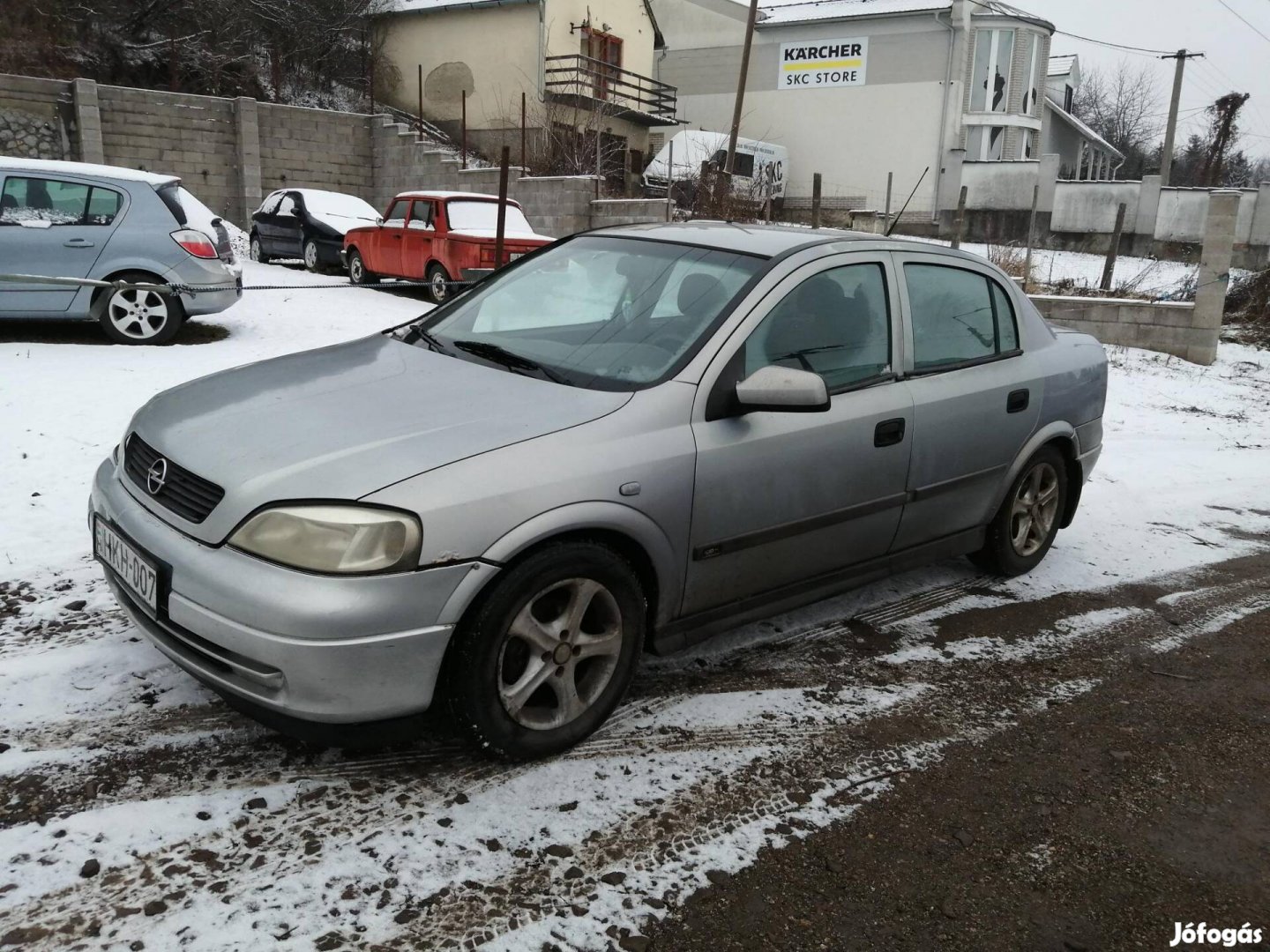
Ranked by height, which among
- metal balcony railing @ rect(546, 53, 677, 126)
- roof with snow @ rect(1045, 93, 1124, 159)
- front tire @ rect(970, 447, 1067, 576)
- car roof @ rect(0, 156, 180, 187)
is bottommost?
front tire @ rect(970, 447, 1067, 576)

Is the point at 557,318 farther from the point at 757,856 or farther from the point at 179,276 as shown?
the point at 179,276

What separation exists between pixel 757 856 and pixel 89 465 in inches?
184

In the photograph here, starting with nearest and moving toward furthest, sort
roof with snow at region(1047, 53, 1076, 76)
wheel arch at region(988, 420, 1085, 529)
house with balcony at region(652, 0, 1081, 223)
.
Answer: wheel arch at region(988, 420, 1085, 529)
house with balcony at region(652, 0, 1081, 223)
roof with snow at region(1047, 53, 1076, 76)

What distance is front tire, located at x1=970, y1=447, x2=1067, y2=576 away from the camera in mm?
5008

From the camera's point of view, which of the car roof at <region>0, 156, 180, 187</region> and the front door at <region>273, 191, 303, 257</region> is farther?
the front door at <region>273, 191, 303, 257</region>

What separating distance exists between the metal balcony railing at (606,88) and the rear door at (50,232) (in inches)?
838

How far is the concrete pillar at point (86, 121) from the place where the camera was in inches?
784

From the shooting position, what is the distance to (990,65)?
33.7 m

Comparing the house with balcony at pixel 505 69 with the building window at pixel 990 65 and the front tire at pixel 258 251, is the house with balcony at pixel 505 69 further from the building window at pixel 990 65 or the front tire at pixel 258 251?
the building window at pixel 990 65

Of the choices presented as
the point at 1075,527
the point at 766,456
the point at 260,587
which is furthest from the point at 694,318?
the point at 1075,527

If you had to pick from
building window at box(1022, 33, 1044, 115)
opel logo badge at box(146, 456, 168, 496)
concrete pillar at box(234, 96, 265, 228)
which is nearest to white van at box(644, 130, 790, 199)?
building window at box(1022, 33, 1044, 115)

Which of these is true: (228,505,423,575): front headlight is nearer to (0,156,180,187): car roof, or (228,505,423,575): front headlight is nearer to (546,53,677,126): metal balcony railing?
(0,156,180,187): car roof

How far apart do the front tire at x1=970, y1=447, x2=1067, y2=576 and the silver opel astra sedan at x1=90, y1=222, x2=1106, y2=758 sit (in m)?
0.18

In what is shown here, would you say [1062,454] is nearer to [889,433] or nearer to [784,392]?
[889,433]
